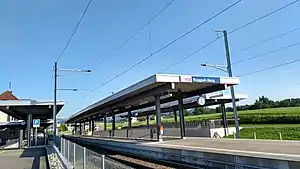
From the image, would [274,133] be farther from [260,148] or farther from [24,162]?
[24,162]

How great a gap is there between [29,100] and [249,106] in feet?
197

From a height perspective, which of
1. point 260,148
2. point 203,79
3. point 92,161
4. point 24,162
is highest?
point 203,79

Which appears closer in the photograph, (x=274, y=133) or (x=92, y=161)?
(x=92, y=161)

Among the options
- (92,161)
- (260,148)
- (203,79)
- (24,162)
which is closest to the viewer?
(92,161)

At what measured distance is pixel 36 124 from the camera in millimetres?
27938

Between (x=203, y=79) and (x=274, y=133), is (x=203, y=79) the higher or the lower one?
the higher one

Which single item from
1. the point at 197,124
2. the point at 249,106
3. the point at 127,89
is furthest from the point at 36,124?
the point at 249,106

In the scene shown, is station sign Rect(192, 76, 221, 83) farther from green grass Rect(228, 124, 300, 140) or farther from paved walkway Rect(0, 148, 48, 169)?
green grass Rect(228, 124, 300, 140)

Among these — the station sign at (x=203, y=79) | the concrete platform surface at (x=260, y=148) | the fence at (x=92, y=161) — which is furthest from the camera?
the station sign at (x=203, y=79)

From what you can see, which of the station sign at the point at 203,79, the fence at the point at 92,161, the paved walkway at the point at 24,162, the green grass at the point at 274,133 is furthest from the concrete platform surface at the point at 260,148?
the green grass at the point at 274,133

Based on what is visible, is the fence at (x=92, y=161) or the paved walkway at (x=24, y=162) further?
the paved walkway at (x=24, y=162)

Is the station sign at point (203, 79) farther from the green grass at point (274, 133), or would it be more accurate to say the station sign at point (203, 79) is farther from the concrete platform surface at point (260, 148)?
the green grass at point (274, 133)

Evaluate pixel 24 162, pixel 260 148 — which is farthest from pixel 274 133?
pixel 24 162

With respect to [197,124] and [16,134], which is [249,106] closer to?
[197,124]
